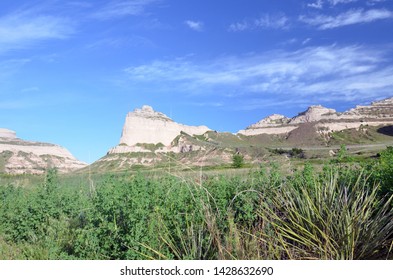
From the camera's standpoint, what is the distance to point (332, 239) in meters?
5.39

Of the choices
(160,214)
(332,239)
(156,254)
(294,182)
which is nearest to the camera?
(332,239)

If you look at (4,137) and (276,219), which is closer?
(276,219)

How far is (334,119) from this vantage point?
142 meters

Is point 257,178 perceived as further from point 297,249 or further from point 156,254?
point 156,254

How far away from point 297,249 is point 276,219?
67 centimetres

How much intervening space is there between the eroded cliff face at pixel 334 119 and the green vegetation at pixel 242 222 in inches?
4805

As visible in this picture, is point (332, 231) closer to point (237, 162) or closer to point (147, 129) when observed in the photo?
point (237, 162)

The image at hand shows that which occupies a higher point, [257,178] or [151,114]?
[151,114]

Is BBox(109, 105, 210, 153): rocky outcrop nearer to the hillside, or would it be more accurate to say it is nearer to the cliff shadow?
the hillside

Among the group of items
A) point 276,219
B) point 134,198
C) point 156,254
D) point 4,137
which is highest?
point 4,137

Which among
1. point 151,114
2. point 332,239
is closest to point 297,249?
point 332,239

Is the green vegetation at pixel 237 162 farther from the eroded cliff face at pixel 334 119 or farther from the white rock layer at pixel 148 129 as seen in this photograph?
the white rock layer at pixel 148 129
